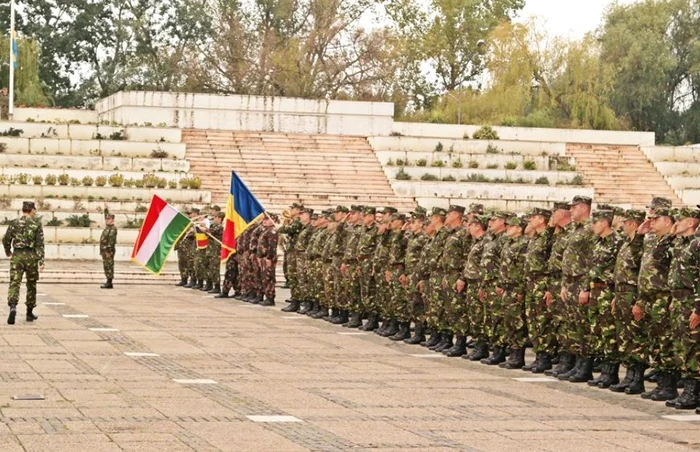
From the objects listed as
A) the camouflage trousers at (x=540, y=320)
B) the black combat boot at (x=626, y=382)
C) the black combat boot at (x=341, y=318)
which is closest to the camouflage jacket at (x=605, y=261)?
the black combat boot at (x=626, y=382)

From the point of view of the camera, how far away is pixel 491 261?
15312mm

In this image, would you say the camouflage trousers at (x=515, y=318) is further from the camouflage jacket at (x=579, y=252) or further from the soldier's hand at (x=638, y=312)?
the soldier's hand at (x=638, y=312)

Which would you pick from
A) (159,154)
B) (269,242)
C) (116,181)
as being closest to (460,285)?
(269,242)

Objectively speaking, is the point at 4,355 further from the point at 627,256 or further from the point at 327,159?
the point at 327,159

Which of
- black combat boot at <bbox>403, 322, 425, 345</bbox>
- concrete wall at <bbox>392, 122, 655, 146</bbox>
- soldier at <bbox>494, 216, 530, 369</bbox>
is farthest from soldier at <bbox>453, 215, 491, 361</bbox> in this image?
concrete wall at <bbox>392, 122, 655, 146</bbox>

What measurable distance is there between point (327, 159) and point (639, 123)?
92.1 ft

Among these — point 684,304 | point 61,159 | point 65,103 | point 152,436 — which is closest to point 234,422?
point 152,436

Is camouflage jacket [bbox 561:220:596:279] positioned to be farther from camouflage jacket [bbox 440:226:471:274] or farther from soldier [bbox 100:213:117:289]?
soldier [bbox 100:213:117:289]

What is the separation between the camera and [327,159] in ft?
146

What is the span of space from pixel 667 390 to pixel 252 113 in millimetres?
36057

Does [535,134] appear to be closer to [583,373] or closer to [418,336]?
[418,336]

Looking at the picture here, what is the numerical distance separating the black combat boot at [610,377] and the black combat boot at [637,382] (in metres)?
0.33

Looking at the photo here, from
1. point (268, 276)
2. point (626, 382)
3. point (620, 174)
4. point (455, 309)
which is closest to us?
point (626, 382)

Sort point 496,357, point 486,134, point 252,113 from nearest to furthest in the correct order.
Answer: point 496,357 < point 486,134 < point 252,113
